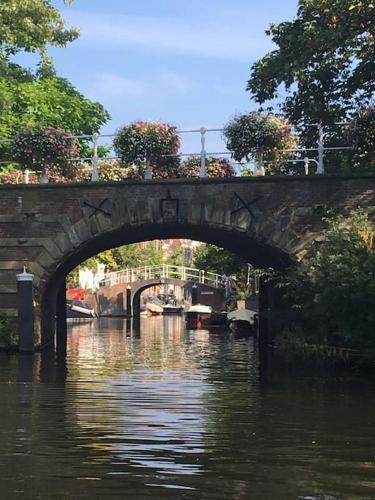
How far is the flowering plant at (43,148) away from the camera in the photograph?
19094mm

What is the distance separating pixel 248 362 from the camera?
61.7 ft

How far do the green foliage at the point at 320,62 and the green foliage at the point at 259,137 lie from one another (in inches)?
168

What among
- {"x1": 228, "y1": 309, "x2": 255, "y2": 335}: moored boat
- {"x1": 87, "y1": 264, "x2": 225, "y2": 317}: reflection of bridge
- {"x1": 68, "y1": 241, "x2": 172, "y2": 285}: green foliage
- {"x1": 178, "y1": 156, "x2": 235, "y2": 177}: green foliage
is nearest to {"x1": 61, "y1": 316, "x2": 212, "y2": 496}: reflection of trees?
{"x1": 178, "y1": 156, "x2": 235, "y2": 177}: green foliage

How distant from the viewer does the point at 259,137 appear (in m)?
18.4

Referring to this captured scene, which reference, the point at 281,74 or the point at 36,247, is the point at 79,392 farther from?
the point at 281,74

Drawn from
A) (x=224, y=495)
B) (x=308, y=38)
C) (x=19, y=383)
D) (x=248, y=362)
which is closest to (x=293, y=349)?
(x=248, y=362)

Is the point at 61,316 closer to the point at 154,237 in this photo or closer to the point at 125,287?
the point at 154,237

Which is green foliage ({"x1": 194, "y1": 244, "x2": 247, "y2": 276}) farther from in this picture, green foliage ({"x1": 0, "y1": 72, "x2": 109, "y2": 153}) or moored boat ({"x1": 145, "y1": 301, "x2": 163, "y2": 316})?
moored boat ({"x1": 145, "y1": 301, "x2": 163, "y2": 316})

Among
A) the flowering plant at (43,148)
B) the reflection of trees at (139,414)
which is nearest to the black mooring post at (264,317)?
the reflection of trees at (139,414)

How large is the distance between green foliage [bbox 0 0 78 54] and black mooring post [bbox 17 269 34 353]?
8531 millimetres

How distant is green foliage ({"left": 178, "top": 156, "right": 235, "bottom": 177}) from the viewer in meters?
19.6

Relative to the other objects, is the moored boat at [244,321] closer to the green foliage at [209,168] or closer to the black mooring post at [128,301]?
the green foliage at [209,168]

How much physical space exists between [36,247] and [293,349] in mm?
7130

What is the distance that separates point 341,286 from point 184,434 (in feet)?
22.5
